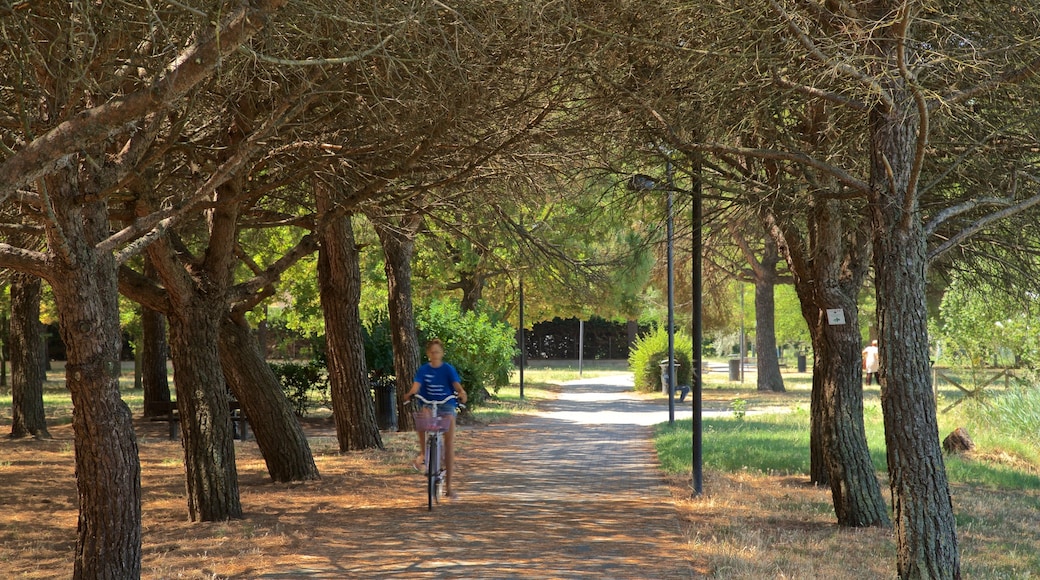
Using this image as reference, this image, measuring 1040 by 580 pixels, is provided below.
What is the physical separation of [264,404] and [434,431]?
266 centimetres

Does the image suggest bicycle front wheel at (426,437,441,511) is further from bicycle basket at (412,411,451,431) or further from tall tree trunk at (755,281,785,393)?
tall tree trunk at (755,281,785,393)

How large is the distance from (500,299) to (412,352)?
16309 millimetres

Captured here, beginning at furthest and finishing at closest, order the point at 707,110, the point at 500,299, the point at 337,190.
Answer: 1. the point at 500,299
2. the point at 337,190
3. the point at 707,110

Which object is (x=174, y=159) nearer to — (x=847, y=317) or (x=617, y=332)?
(x=847, y=317)

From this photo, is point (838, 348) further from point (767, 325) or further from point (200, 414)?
point (767, 325)

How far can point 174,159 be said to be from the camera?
1240 cm

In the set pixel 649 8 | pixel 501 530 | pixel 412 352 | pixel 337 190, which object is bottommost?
pixel 501 530

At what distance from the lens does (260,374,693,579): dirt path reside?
827 cm

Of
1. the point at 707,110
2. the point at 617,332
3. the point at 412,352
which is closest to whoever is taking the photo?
the point at 707,110

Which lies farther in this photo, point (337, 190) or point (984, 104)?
point (337, 190)

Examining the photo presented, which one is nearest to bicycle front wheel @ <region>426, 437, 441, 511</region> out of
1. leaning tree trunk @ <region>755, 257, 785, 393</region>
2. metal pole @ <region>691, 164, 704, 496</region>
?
metal pole @ <region>691, 164, 704, 496</region>

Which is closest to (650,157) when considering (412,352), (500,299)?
(412,352)

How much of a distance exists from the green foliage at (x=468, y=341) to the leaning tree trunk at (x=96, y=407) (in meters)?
15.2

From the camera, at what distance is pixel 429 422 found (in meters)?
11.7
